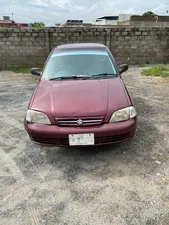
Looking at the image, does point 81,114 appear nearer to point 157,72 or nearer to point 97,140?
point 97,140

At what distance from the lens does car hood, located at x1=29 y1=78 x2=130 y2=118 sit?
2.69m

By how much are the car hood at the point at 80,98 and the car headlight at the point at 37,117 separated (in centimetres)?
6

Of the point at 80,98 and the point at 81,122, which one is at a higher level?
the point at 80,98

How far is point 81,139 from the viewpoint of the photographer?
2658 millimetres

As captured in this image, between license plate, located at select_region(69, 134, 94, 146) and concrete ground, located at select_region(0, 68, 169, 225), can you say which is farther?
license plate, located at select_region(69, 134, 94, 146)

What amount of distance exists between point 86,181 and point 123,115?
36.9 inches

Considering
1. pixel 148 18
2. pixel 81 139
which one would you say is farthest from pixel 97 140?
pixel 148 18

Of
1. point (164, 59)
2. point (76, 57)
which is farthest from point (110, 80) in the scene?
point (164, 59)

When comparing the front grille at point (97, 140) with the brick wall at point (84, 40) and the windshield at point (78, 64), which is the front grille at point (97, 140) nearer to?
the windshield at point (78, 64)

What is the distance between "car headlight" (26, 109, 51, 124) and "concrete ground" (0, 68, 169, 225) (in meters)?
0.63

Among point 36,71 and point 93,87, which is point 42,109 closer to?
point 93,87

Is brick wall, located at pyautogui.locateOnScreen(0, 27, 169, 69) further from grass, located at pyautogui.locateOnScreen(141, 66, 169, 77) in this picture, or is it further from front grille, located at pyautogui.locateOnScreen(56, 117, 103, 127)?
front grille, located at pyautogui.locateOnScreen(56, 117, 103, 127)

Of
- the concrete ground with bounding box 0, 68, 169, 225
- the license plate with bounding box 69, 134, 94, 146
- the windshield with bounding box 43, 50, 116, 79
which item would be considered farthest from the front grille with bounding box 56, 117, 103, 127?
the windshield with bounding box 43, 50, 116, 79

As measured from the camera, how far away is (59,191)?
8.05 feet
